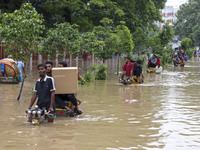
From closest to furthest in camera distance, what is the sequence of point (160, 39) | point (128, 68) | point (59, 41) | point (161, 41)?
1. point (59, 41)
2. point (128, 68)
3. point (160, 39)
4. point (161, 41)

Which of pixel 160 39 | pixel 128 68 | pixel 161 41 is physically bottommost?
pixel 128 68

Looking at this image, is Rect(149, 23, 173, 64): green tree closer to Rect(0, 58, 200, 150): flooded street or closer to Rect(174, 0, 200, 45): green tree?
Rect(0, 58, 200, 150): flooded street

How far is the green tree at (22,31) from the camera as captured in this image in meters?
13.1

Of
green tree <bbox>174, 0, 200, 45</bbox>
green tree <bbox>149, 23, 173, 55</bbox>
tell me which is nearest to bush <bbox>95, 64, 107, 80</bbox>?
green tree <bbox>149, 23, 173, 55</bbox>

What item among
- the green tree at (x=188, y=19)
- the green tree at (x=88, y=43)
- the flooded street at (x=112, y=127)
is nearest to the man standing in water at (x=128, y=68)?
the green tree at (x=88, y=43)

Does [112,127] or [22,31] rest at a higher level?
[22,31]

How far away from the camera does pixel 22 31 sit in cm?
1307

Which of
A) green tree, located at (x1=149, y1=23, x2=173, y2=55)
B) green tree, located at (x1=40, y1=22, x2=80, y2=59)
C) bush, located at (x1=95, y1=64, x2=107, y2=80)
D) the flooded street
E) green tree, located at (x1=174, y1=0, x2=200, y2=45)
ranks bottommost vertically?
the flooded street

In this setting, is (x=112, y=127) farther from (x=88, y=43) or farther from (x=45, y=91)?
(x=88, y=43)

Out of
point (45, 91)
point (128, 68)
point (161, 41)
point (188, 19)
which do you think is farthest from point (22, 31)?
point (188, 19)

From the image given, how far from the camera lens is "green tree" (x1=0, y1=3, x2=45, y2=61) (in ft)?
42.9

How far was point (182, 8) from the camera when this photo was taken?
98.6 m

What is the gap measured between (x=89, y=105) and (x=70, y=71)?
8.72ft

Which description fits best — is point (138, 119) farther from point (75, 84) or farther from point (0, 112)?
point (0, 112)
